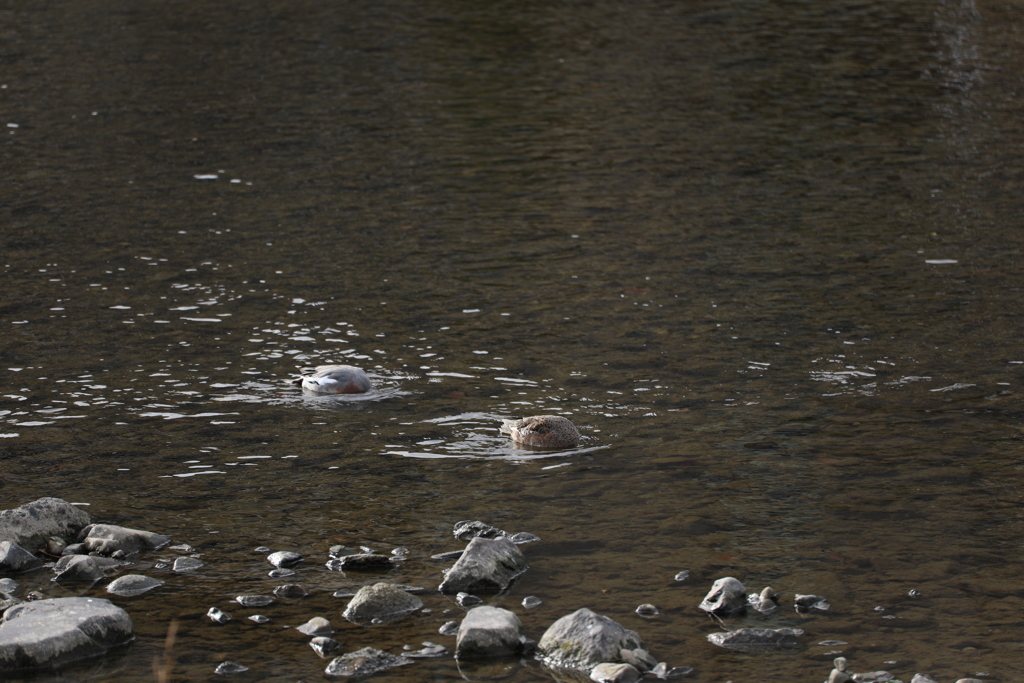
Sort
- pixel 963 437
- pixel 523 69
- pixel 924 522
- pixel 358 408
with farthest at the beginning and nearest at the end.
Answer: pixel 523 69, pixel 358 408, pixel 963 437, pixel 924 522

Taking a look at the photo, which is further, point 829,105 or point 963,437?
point 829,105

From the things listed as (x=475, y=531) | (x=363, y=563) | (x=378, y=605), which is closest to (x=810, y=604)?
(x=475, y=531)

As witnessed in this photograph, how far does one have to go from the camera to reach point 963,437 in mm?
4789

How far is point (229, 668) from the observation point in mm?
3279

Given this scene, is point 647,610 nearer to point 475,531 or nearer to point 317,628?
point 475,531

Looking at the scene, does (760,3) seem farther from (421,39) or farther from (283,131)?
(283,131)

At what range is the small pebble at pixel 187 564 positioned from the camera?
3873 millimetres

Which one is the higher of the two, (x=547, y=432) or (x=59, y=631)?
(x=59, y=631)

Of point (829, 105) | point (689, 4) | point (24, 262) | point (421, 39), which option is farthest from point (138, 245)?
point (689, 4)

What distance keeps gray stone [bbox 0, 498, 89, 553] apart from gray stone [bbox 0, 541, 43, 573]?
0.04 metres

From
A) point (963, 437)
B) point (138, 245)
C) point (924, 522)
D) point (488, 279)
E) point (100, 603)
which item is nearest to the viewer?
point (100, 603)

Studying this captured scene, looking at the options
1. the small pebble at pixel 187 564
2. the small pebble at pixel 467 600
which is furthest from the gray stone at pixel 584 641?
the small pebble at pixel 187 564

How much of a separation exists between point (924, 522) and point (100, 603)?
2.76 m

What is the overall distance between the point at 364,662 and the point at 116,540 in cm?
115
